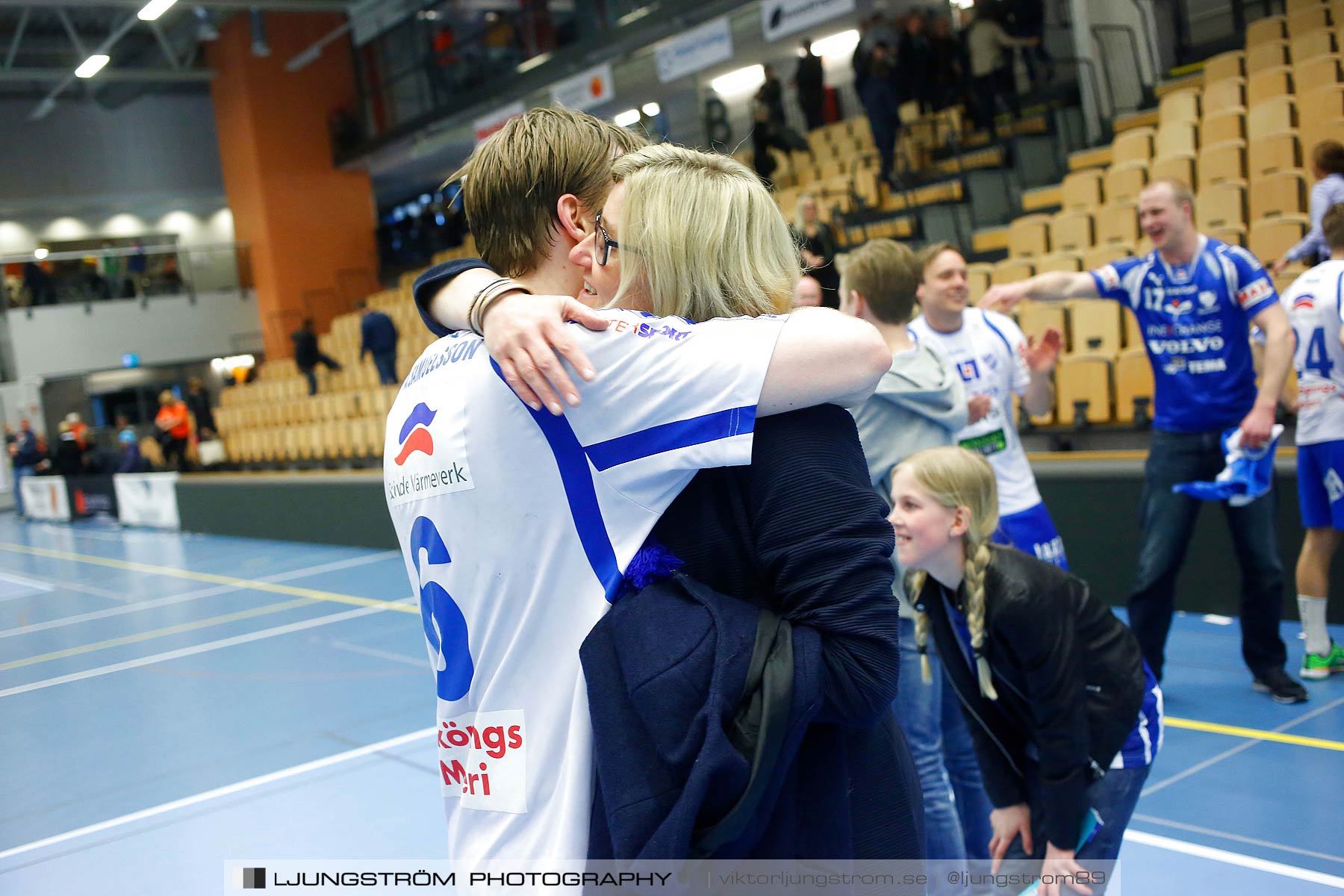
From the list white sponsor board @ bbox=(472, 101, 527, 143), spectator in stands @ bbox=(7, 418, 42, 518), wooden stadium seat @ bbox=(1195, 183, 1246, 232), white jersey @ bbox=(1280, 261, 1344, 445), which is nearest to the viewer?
white jersey @ bbox=(1280, 261, 1344, 445)

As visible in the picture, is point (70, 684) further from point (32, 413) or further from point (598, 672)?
point (32, 413)

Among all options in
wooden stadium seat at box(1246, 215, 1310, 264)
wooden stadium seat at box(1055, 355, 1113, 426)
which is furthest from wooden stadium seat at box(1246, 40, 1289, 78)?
wooden stadium seat at box(1055, 355, 1113, 426)

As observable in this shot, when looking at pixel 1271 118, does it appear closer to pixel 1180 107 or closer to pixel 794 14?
pixel 1180 107

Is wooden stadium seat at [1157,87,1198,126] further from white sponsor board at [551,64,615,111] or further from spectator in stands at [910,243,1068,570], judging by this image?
white sponsor board at [551,64,615,111]

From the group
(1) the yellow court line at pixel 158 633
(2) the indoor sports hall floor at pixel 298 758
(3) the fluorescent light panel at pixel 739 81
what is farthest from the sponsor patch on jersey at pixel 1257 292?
(3) the fluorescent light panel at pixel 739 81

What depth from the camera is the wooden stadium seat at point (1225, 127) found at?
27.6 ft

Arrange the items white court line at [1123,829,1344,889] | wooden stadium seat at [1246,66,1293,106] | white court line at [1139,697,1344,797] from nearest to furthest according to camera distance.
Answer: white court line at [1123,829,1344,889], white court line at [1139,697,1344,797], wooden stadium seat at [1246,66,1293,106]

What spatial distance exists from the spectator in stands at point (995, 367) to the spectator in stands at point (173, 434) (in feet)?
53.8

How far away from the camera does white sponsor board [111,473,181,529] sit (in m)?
14.6

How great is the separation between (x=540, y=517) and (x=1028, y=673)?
1.27 metres

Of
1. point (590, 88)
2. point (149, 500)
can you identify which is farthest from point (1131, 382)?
point (149, 500)

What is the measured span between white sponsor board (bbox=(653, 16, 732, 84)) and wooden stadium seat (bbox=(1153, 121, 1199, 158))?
487 cm

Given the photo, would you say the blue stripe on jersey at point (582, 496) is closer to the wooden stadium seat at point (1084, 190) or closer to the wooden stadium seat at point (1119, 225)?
the wooden stadium seat at point (1119, 225)

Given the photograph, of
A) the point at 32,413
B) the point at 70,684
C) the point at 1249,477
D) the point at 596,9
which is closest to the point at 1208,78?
the point at 1249,477
